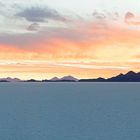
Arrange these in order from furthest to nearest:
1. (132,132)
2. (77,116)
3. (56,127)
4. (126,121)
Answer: (77,116) → (126,121) → (56,127) → (132,132)

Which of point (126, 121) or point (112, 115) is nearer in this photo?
point (126, 121)

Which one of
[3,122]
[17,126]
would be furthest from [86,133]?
[3,122]

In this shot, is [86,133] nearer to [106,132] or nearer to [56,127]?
[106,132]

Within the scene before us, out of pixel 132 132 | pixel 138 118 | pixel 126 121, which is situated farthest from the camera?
pixel 138 118

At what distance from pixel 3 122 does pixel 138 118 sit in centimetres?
2749

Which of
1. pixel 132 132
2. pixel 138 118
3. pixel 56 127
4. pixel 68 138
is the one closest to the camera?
pixel 68 138

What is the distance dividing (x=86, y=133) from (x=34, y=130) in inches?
372

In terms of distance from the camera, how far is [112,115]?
114m

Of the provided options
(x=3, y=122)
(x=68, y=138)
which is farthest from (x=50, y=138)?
(x=3, y=122)

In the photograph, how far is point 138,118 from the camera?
345 feet

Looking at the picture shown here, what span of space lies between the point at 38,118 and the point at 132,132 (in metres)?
31.1

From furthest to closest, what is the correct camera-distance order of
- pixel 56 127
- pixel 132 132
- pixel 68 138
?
pixel 56 127, pixel 132 132, pixel 68 138

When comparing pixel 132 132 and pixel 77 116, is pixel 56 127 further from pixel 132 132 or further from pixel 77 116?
pixel 77 116

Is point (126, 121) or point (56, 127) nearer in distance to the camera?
point (56, 127)
